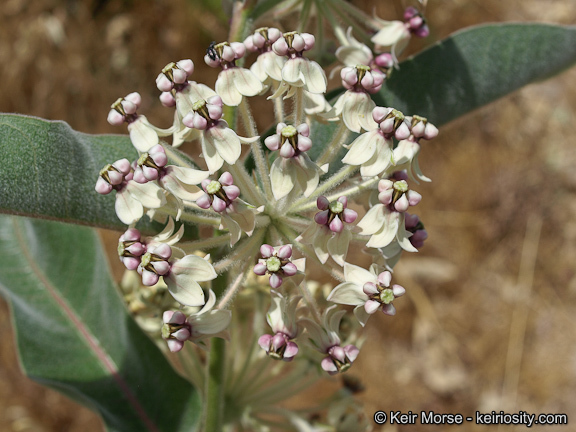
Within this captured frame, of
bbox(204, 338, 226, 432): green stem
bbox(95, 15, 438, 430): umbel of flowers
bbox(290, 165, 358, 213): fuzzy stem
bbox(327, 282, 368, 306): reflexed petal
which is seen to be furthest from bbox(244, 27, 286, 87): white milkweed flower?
bbox(204, 338, 226, 432): green stem

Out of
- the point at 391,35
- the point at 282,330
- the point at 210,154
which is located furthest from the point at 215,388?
the point at 391,35

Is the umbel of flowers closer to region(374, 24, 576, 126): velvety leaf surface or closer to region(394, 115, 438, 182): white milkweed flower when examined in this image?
region(394, 115, 438, 182): white milkweed flower

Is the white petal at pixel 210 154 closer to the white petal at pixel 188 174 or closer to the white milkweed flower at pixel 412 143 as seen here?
the white petal at pixel 188 174

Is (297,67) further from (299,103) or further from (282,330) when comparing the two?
(282,330)

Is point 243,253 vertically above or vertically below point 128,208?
below

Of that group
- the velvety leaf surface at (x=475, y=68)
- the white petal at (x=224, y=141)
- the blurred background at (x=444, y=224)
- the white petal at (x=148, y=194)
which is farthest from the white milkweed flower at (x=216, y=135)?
the blurred background at (x=444, y=224)

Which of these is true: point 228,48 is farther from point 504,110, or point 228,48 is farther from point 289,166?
point 504,110
